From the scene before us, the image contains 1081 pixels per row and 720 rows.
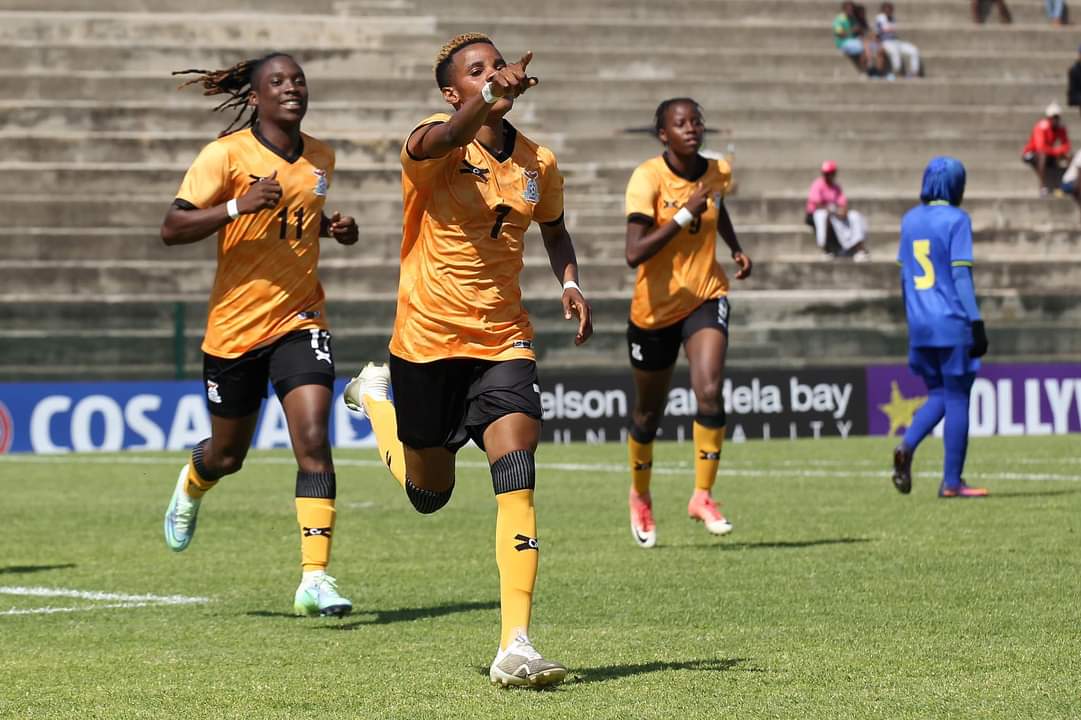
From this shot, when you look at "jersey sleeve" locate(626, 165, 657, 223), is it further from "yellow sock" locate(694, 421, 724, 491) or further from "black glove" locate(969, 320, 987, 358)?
"black glove" locate(969, 320, 987, 358)

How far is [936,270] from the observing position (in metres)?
14.8

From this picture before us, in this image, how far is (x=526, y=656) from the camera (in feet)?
22.0

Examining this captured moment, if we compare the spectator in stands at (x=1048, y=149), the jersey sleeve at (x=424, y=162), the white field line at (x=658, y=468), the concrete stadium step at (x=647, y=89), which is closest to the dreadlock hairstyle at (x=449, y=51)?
the jersey sleeve at (x=424, y=162)

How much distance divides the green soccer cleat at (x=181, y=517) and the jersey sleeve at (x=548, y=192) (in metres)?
3.22

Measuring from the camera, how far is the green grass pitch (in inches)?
259

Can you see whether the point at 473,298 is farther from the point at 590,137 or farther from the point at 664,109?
the point at 590,137

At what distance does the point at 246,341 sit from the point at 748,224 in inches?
894

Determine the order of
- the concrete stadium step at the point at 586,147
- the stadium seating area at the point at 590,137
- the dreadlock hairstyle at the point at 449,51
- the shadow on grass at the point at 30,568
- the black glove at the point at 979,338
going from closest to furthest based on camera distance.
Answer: the dreadlock hairstyle at the point at 449,51 < the shadow on grass at the point at 30,568 < the black glove at the point at 979,338 < the stadium seating area at the point at 590,137 < the concrete stadium step at the point at 586,147

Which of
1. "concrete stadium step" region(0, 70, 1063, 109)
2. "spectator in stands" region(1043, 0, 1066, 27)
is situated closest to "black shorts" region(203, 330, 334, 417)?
"concrete stadium step" region(0, 70, 1063, 109)

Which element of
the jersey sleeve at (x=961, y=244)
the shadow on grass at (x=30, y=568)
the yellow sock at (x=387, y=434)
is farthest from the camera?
the jersey sleeve at (x=961, y=244)

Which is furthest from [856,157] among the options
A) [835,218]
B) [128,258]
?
[128,258]

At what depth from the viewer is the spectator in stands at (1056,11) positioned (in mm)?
37969

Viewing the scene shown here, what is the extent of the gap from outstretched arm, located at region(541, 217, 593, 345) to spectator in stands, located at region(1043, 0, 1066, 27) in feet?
105

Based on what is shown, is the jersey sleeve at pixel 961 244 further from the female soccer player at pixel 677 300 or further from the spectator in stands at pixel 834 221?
the spectator in stands at pixel 834 221
